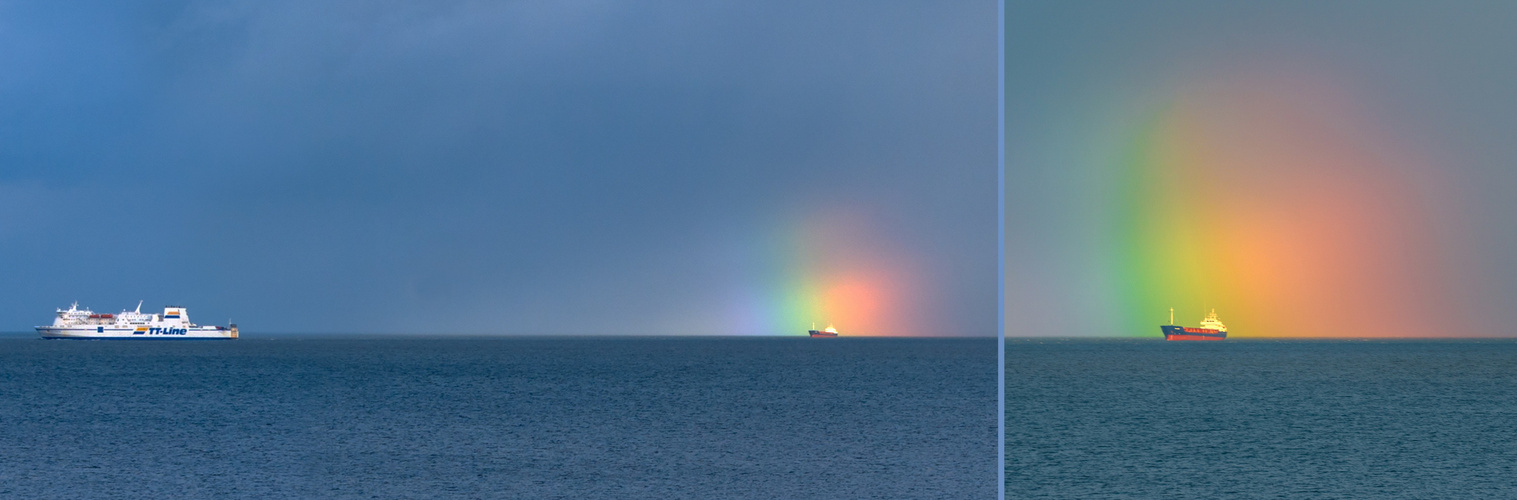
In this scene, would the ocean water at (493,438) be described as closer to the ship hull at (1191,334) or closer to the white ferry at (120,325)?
the white ferry at (120,325)

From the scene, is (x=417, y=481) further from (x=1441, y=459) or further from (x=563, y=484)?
(x=1441, y=459)

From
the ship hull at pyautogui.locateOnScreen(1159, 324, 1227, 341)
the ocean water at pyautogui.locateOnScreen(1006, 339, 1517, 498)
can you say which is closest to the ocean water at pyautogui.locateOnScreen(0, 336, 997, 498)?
the ocean water at pyautogui.locateOnScreen(1006, 339, 1517, 498)

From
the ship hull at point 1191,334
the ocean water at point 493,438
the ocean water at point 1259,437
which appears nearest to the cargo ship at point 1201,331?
the ship hull at point 1191,334

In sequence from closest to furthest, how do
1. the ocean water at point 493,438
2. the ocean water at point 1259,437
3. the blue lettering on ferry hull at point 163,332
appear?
1. the ocean water at point 493,438
2. the ocean water at point 1259,437
3. the blue lettering on ferry hull at point 163,332

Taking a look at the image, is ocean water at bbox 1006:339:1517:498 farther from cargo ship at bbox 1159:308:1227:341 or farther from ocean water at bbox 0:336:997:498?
cargo ship at bbox 1159:308:1227:341

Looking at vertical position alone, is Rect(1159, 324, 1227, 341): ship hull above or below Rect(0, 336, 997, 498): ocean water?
above
